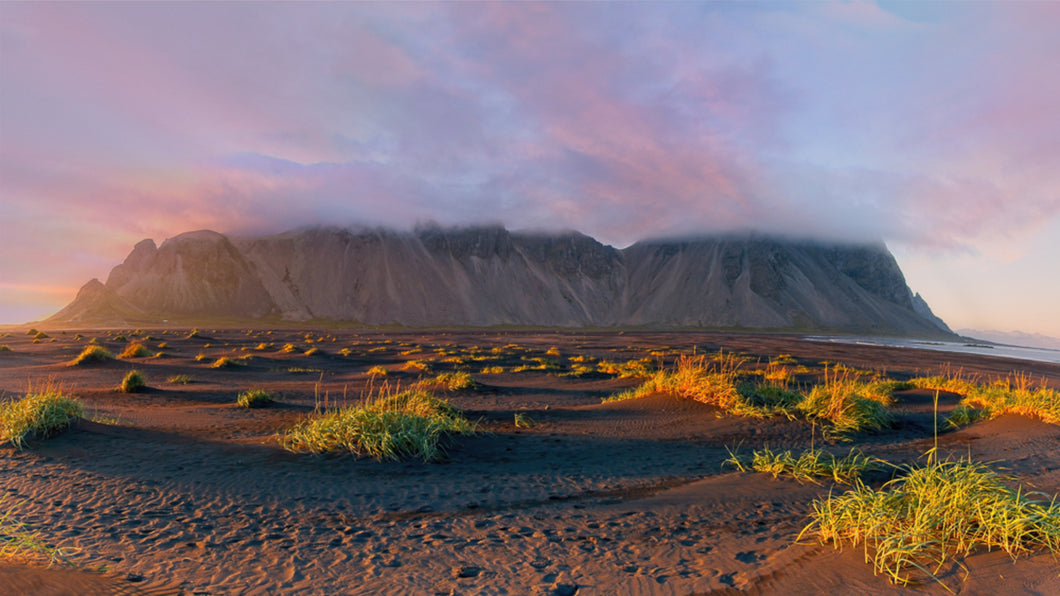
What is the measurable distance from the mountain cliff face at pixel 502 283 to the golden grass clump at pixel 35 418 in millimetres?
110726

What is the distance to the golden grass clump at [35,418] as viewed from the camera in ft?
26.6

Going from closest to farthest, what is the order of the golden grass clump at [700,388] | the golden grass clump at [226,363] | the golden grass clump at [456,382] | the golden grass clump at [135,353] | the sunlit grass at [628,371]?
the golden grass clump at [700,388] < the golden grass clump at [456,382] < the sunlit grass at [628,371] < the golden grass clump at [226,363] < the golden grass clump at [135,353]

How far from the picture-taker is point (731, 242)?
15675 cm

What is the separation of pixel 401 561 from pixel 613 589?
1862 mm

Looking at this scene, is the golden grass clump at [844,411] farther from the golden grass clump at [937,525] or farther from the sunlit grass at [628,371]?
the sunlit grass at [628,371]

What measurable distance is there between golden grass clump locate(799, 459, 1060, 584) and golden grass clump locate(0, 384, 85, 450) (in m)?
10.7

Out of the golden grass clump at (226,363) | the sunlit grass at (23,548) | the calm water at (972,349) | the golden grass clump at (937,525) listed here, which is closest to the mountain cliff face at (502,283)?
the calm water at (972,349)

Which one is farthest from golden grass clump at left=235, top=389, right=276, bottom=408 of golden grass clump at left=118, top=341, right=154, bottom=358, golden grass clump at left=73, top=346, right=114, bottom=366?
golden grass clump at left=118, top=341, right=154, bottom=358

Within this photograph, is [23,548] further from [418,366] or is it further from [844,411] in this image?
[418,366]

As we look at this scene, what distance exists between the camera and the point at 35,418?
8.37m

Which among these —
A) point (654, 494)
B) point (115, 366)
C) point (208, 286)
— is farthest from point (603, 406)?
point (208, 286)

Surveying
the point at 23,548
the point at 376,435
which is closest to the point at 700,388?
the point at 376,435

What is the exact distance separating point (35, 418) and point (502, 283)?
433ft

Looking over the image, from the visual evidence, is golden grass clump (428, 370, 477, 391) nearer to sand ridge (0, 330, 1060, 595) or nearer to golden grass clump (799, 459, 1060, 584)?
sand ridge (0, 330, 1060, 595)
